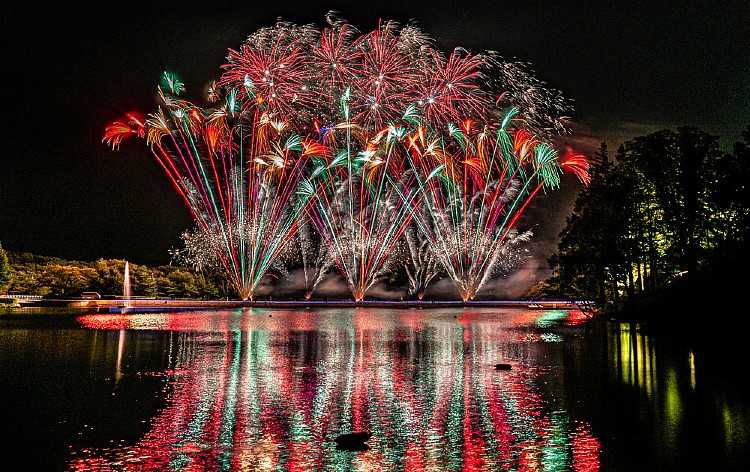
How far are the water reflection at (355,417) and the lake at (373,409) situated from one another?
50 millimetres

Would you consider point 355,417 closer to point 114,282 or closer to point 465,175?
point 465,175

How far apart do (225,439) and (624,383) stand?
1240 cm

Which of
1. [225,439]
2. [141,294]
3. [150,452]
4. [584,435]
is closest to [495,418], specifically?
[584,435]

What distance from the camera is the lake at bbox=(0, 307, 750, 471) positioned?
11.3 m

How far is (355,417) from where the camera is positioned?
14.6 m

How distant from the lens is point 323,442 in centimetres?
1235

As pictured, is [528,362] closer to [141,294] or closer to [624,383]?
[624,383]

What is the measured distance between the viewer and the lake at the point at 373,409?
11336 millimetres

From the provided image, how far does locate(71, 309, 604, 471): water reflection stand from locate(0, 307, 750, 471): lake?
5 centimetres

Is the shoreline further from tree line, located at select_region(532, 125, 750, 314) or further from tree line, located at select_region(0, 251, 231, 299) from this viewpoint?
tree line, located at select_region(532, 125, 750, 314)

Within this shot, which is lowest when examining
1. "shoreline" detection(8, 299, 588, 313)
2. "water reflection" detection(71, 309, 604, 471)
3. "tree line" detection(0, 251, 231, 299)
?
"water reflection" detection(71, 309, 604, 471)

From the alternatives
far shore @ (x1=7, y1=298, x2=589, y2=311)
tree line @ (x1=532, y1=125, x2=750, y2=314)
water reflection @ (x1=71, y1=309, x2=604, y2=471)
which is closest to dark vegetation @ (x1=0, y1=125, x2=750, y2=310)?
tree line @ (x1=532, y1=125, x2=750, y2=314)

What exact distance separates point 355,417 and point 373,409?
3.23ft

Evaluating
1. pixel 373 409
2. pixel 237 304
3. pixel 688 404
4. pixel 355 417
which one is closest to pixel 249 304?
pixel 237 304
